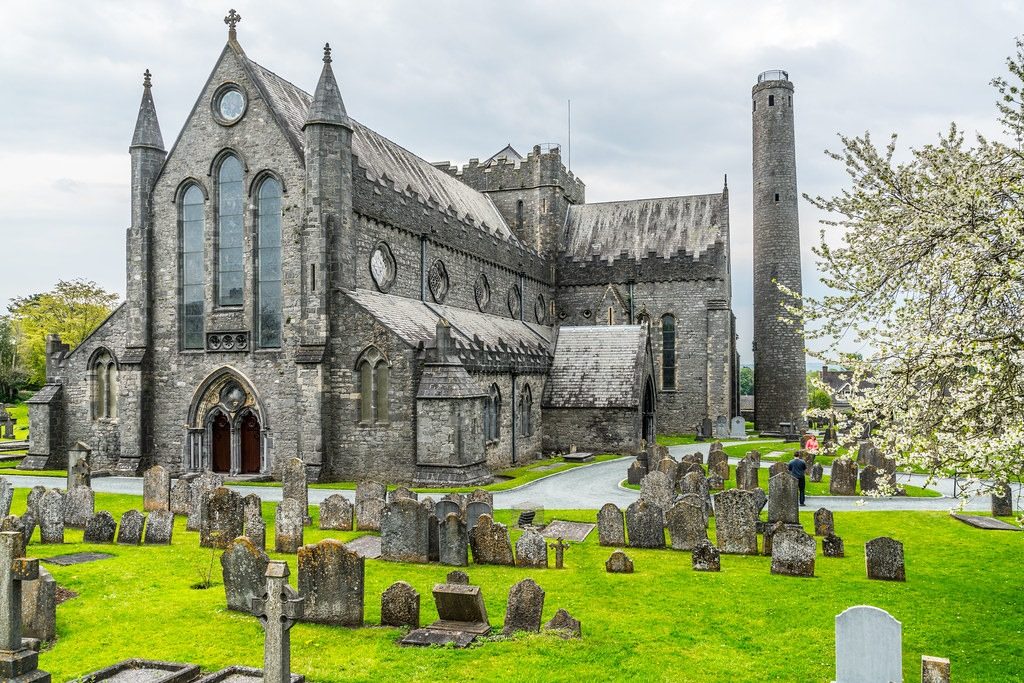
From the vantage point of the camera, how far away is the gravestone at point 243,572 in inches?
440

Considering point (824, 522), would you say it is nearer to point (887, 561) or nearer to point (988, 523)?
point (887, 561)

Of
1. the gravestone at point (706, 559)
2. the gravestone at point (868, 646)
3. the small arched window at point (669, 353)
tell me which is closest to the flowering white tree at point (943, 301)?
the gravestone at point (868, 646)

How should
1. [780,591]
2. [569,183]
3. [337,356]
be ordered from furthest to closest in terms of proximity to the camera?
[569,183] → [337,356] → [780,591]

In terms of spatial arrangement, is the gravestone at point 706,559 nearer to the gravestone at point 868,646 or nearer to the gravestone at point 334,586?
the gravestone at point 334,586

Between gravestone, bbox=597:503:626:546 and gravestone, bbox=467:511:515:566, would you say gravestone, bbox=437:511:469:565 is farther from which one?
gravestone, bbox=597:503:626:546

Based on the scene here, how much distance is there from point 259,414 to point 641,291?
959 inches

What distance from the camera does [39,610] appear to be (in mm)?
10047

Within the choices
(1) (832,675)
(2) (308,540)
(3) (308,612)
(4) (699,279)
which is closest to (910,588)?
(1) (832,675)

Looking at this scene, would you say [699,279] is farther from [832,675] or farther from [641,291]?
[832,675]

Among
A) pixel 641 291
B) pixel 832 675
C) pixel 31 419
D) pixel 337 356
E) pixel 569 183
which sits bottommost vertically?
pixel 832 675

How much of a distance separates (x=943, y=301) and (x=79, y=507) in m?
17.0

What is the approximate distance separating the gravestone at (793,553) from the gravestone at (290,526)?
8.36 m

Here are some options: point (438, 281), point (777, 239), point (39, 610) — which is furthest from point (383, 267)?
point (777, 239)

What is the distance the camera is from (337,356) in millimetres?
25062
